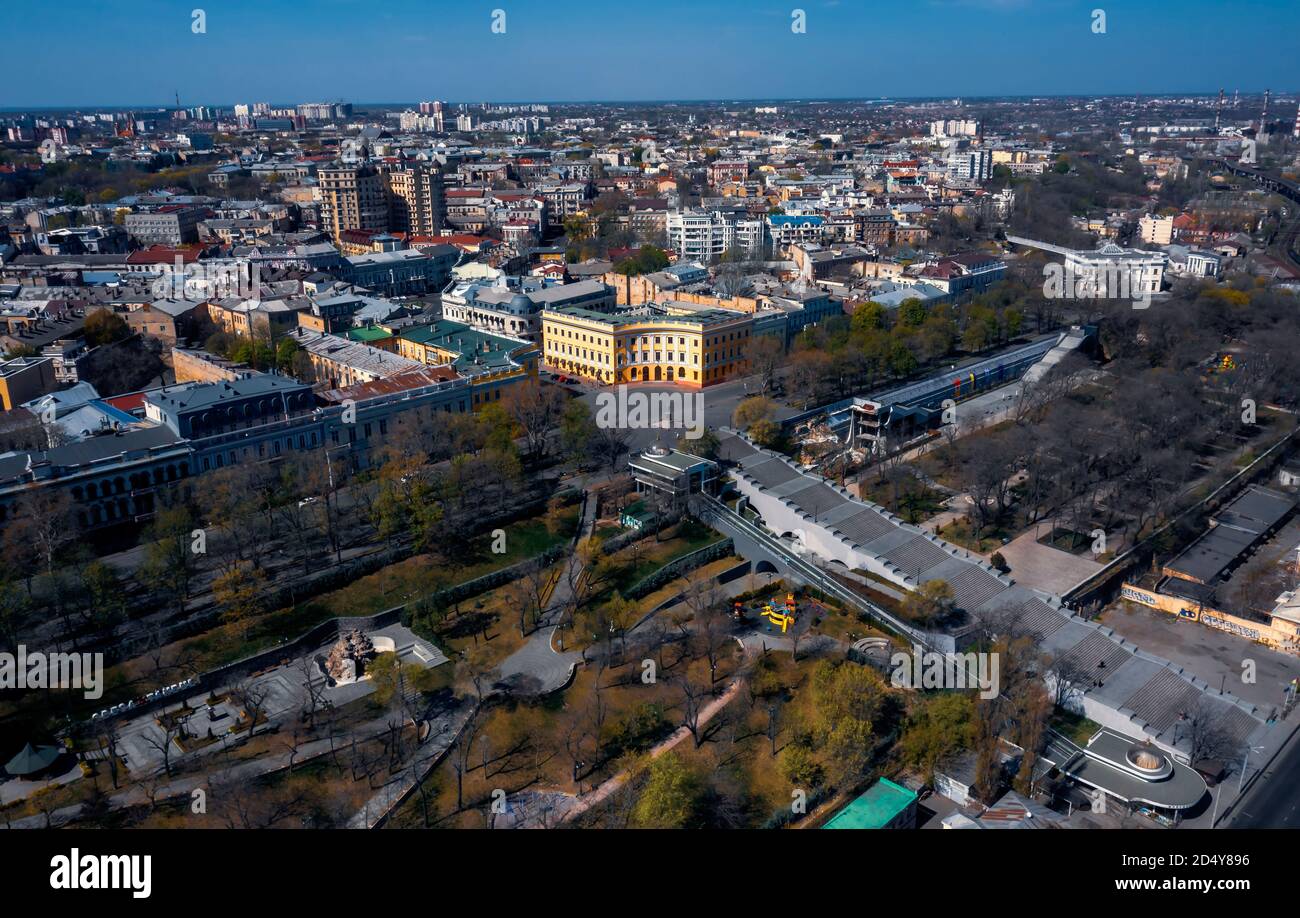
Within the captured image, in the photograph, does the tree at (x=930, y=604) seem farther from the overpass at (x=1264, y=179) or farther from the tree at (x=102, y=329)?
the overpass at (x=1264, y=179)

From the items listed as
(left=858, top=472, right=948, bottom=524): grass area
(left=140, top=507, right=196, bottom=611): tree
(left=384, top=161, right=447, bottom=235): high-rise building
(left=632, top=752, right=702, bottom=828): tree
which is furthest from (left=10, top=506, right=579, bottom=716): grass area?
(left=384, top=161, right=447, bottom=235): high-rise building

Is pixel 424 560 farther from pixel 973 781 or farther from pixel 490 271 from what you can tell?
pixel 490 271

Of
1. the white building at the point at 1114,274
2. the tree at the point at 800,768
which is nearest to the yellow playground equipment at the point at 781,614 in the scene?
the tree at the point at 800,768

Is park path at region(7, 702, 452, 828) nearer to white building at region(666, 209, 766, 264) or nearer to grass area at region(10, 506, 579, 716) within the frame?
grass area at region(10, 506, 579, 716)

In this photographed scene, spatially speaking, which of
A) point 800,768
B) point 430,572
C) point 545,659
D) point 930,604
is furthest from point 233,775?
point 930,604

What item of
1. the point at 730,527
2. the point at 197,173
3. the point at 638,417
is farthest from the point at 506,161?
the point at 730,527

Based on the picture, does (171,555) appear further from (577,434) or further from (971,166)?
(971,166)
